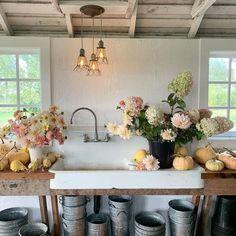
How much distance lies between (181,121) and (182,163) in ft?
0.93

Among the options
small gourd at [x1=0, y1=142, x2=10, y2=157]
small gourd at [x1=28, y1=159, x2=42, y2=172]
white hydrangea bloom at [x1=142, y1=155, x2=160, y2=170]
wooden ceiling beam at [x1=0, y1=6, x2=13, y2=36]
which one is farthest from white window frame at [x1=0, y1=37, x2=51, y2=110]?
white hydrangea bloom at [x1=142, y1=155, x2=160, y2=170]

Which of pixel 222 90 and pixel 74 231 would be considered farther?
pixel 222 90

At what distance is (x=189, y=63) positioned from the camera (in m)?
2.53

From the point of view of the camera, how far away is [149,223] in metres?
1.88

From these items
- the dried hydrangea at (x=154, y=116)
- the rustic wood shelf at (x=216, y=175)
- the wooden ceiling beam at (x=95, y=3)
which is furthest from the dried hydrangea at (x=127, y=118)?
the wooden ceiling beam at (x=95, y=3)

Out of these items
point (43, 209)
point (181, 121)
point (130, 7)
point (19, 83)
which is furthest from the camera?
point (19, 83)

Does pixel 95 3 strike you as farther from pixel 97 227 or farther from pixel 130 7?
pixel 97 227

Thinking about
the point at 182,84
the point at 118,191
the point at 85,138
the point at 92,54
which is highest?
the point at 92,54

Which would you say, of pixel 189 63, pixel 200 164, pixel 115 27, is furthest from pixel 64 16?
pixel 200 164

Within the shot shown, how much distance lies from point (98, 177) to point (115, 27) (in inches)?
62.0

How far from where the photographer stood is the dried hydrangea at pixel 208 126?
1517mm

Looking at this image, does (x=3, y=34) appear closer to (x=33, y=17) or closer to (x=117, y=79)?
(x=33, y=17)

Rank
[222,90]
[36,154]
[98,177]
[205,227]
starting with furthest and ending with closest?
[222,90]
[205,227]
[36,154]
[98,177]

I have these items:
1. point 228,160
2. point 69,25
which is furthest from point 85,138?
point 69,25
